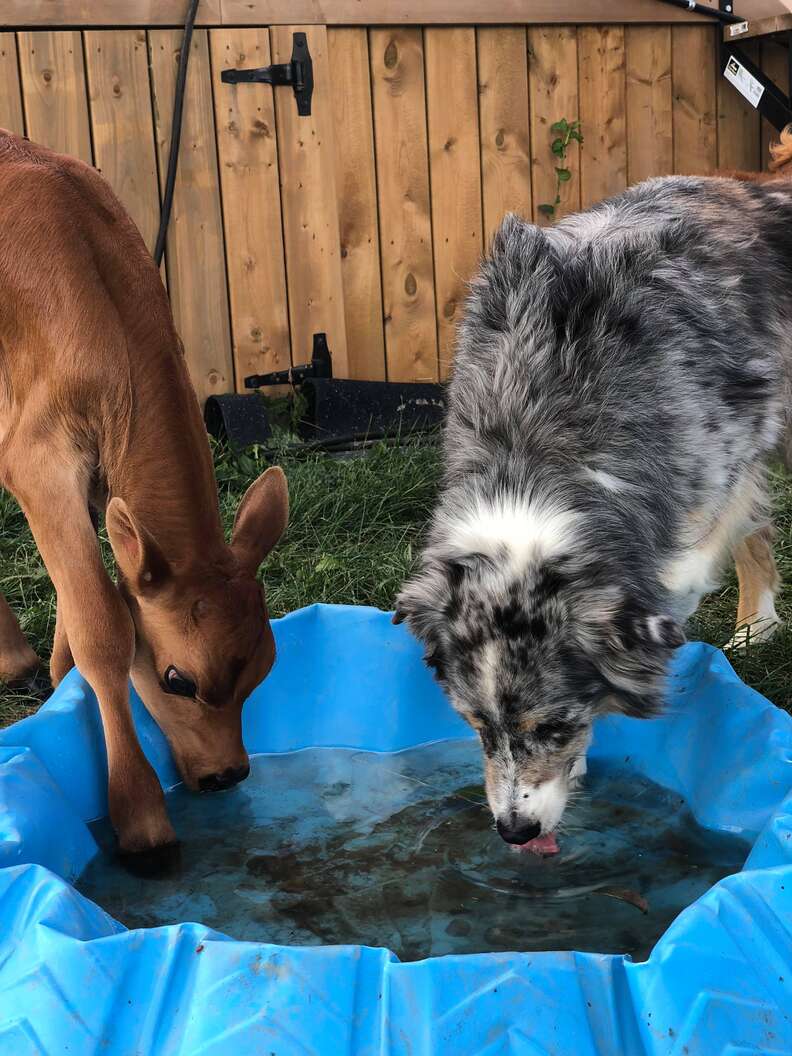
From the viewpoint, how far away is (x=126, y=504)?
10.0ft

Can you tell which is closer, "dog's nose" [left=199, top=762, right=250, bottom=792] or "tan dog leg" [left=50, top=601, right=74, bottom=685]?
"dog's nose" [left=199, top=762, right=250, bottom=792]

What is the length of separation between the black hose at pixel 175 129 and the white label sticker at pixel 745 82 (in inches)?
130

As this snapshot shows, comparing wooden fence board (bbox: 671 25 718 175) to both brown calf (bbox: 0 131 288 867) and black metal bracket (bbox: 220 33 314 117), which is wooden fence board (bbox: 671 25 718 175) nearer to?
black metal bracket (bbox: 220 33 314 117)

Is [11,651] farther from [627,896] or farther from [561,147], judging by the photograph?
[561,147]

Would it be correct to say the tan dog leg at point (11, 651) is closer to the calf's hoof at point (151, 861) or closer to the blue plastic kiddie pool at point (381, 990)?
the calf's hoof at point (151, 861)

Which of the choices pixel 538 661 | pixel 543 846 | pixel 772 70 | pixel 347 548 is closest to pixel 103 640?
pixel 538 661

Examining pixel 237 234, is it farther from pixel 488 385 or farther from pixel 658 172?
pixel 488 385

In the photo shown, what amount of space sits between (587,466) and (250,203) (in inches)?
162

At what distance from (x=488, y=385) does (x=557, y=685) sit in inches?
34.1

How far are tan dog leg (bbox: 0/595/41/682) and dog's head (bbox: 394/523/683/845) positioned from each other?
6.42 ft

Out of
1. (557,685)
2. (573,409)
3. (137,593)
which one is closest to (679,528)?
(573,409)

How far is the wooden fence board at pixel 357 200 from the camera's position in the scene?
6.68m

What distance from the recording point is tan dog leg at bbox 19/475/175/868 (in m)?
3.10

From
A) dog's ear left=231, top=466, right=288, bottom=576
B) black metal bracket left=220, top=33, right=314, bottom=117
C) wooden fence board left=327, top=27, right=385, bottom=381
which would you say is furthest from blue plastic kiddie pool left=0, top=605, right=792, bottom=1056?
black metal bracket left=220, top=33, right=314, bottom=117
